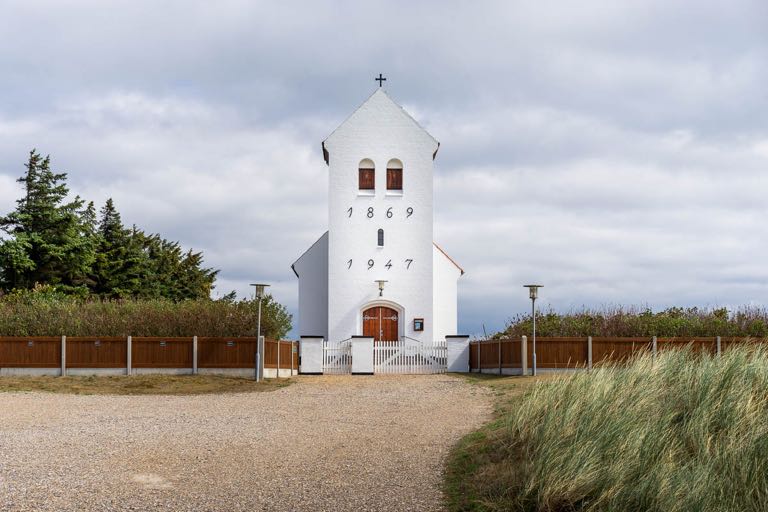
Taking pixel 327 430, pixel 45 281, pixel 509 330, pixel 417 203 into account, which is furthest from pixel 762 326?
pixel 45 281

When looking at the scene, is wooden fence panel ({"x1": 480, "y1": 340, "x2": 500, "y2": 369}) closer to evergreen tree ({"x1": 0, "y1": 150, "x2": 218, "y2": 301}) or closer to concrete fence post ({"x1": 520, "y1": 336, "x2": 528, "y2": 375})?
concrete fence post ({"x1": 520, "y1": 336, "x2": 528, "y2": 375})

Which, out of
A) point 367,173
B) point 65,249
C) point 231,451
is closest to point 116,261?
point 65,249

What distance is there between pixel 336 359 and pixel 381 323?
15.0 feet

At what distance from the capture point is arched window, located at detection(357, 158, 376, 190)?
3644 centimetres

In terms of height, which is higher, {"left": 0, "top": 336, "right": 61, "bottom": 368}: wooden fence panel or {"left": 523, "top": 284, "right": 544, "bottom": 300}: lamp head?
{"left": 523, "top": 284, "right": 544, "bottom": 300}: lamp head

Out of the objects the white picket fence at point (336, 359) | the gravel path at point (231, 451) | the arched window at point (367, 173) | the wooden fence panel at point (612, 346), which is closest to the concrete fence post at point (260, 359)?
the white picket fence at point (336, 359)

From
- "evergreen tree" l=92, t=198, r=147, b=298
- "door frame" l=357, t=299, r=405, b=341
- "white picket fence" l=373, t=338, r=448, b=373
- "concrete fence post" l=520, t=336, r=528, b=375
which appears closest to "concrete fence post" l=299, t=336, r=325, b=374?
"white picket fence" l=373, t=338, r=448, b=373

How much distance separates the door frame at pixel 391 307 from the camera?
35.6 metres

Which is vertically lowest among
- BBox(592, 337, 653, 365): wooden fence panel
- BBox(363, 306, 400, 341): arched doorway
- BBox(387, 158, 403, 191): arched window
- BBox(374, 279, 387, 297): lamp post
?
BBox(592, 337, 653, 365): wooden fence panel

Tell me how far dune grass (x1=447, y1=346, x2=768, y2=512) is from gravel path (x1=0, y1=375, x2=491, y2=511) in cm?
88

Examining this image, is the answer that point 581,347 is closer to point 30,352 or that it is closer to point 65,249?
point 30,352

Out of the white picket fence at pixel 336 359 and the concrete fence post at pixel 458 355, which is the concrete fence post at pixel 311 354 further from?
A: the concrete fence post at pixel 458 355

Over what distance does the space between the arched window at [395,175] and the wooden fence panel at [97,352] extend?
1406cm

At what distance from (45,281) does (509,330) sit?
2734 cm
